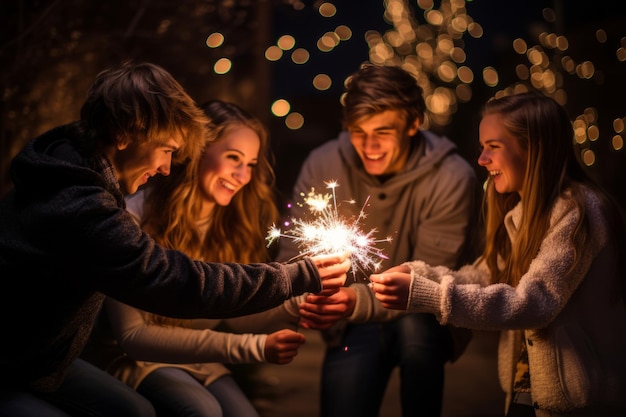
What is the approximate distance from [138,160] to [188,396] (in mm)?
977

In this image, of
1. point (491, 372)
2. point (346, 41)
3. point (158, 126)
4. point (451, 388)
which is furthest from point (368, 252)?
point (346, 41)

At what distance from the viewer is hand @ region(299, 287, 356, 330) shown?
117 inches

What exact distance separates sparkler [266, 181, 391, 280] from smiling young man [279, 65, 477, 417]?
0.42 feet

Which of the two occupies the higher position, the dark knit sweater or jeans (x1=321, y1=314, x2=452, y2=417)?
the dark knit sweater

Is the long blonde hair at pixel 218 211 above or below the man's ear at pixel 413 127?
below

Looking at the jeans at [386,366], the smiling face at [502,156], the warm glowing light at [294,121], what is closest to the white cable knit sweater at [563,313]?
the smiling face at [502,156]

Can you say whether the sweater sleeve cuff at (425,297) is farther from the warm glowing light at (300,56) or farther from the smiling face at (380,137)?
the warm glowing light at (300,56)

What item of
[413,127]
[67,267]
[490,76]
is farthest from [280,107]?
[67,267]

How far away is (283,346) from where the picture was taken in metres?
2.85

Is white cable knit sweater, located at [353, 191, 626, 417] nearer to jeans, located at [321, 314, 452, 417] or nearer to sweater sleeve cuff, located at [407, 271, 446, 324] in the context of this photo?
sweater sleeve cuff, located at [407, 271, 446, 324]

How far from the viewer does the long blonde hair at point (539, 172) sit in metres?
2.71

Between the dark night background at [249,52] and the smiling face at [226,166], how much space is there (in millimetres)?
418

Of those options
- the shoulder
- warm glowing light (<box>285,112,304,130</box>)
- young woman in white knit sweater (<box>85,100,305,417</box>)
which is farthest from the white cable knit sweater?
warm glowing light (<box>285,112,304,130</box>)

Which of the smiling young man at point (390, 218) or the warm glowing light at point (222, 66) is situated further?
the warm glowing light at point (222, 66)
